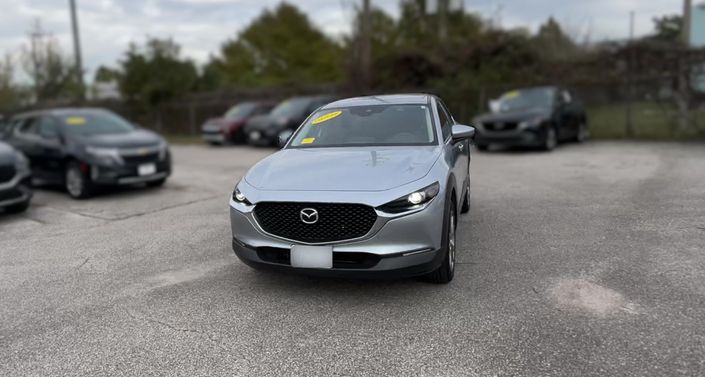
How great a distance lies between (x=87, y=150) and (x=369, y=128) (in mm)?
5687

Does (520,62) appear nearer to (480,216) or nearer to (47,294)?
(480,216)

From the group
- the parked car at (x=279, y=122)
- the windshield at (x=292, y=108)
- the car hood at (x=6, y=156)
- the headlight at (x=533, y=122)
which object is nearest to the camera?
the car hood at (x=6, y=156)

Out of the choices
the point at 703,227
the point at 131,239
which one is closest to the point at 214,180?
the point at 131,239

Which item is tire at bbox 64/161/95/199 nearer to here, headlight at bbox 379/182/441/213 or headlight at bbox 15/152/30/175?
headlight at bbox 15/152/30/175

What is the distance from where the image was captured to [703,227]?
214 inches

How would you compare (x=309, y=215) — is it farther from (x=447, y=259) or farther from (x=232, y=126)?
(x=232, y=126)

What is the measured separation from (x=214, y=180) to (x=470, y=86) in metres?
10.1

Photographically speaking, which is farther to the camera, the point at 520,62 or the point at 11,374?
the point at 520,62

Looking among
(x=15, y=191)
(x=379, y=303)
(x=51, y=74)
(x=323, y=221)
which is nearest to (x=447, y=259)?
(x=379, y=303)

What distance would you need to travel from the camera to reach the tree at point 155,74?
24.8 metres

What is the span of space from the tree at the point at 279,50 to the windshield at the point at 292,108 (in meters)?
28.9

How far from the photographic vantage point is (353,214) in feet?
12.2

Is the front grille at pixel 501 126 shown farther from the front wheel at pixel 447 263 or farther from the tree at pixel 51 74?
the tree at pixel 51 74

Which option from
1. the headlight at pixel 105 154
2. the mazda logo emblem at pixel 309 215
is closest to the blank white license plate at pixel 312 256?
the mazda logo emblem at pixel 309 215
